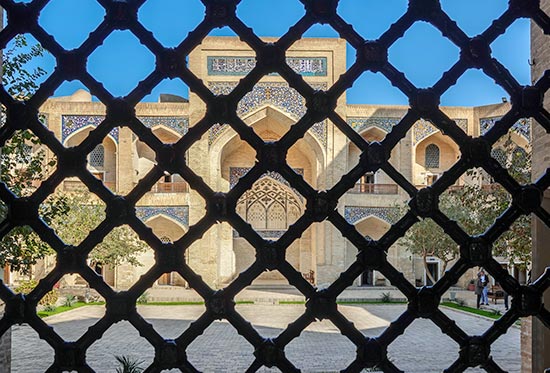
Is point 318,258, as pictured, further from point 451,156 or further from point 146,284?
point 146,284

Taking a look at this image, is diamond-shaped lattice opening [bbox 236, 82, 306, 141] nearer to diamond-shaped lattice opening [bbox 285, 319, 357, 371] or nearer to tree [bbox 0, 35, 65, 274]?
diamond-shaped lattice opening [bbox 285, 319, 357, 371]

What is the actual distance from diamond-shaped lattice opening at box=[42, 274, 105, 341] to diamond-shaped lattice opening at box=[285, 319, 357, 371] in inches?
129

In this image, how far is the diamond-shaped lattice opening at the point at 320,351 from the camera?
675 cm

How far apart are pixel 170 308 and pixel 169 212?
14.8 ft

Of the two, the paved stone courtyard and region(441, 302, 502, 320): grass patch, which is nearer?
the paved stone courtyard

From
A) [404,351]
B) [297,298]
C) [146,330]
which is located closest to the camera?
[146,330]

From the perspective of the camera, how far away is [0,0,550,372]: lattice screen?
108cm

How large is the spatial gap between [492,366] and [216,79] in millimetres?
15770

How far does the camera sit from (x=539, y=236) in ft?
9.09

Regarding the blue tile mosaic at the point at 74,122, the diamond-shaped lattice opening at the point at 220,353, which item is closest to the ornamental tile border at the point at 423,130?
the blue tile mosaic at the point at 74,122

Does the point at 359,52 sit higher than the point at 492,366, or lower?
higher

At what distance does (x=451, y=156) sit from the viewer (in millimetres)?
17438

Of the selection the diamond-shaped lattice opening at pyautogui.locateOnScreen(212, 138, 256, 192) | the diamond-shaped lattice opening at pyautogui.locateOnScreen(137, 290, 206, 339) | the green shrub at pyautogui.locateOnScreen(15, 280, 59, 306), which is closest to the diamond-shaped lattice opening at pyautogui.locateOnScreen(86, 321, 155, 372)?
the diamond-shaped lattice opening at pyautogui.locateOnScreen(137, 290, 206, 339)

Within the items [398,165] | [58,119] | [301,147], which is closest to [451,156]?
[398,165]
